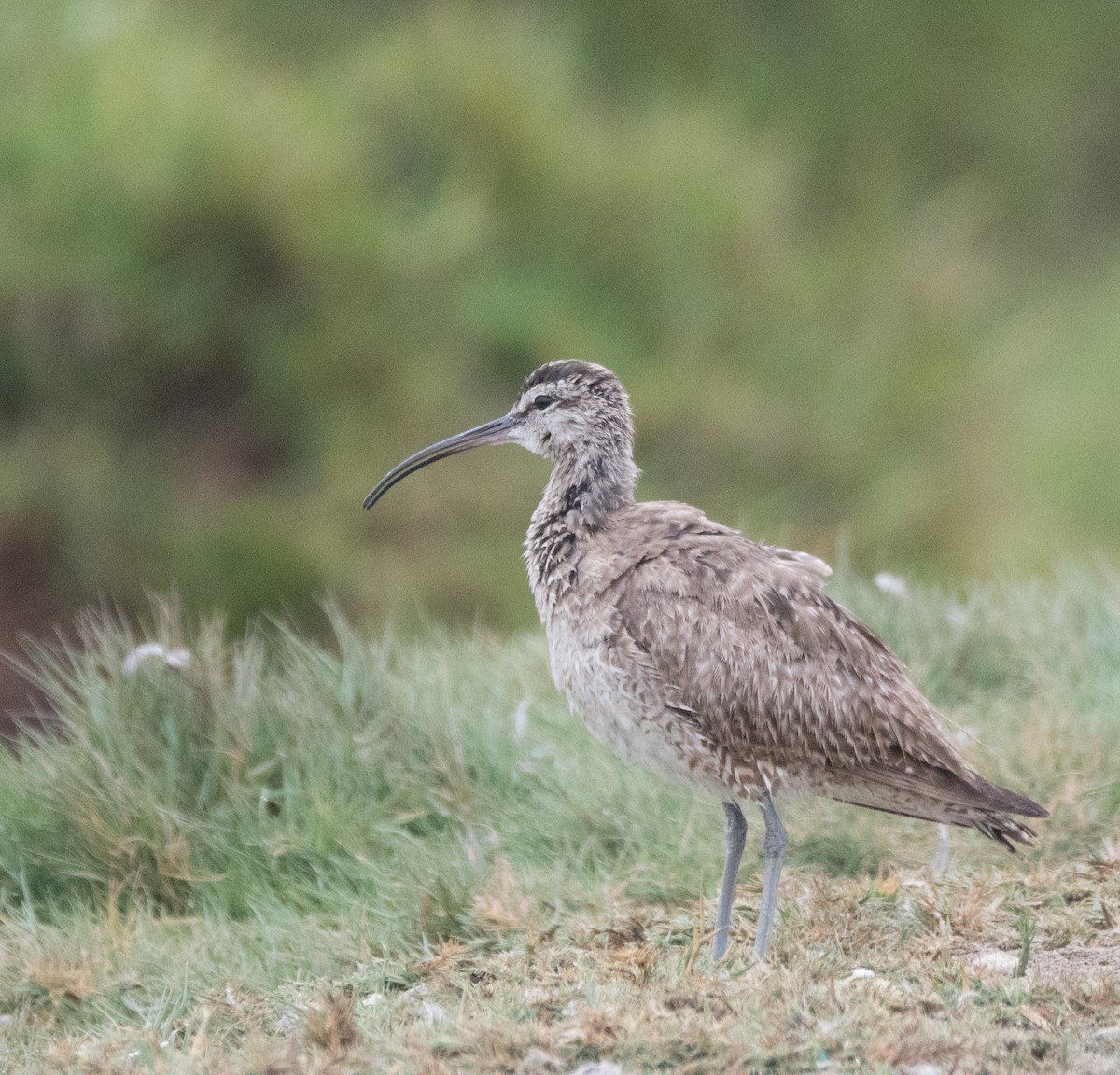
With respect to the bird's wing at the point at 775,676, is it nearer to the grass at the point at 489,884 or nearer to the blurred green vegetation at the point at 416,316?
the grass at the point at 489,884

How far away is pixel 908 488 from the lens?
41.4 feet

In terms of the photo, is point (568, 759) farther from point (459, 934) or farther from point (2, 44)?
point (2, 44)

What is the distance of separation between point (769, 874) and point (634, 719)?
0.56m

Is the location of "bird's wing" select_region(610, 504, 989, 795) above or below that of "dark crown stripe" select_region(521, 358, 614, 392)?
below

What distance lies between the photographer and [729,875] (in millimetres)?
5094

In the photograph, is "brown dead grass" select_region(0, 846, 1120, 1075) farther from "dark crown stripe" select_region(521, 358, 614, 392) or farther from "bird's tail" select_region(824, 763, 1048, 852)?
"dark crown stripe" select_region(521, 358, 614, 392)

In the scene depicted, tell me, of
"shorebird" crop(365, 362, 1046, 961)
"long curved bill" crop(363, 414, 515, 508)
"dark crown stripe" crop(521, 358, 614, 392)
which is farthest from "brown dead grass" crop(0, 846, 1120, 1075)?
→ "dark crown stripe" crop(521, 358, 614, 392)

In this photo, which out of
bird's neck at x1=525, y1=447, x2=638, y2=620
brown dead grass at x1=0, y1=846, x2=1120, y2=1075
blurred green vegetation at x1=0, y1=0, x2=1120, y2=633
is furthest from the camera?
blurred green vegetation at x1=0, y1=0, x2=1120, y2=633

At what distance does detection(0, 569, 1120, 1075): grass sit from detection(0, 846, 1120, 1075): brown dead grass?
0.01m

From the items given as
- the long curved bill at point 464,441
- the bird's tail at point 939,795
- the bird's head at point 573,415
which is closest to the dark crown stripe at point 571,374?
the bird's head at point 573,415

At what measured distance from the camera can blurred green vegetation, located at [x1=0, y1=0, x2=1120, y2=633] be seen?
457 inches

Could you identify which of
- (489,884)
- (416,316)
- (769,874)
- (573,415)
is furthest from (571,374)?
(416,316)

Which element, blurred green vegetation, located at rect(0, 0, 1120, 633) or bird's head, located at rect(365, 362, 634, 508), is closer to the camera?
bird's head, located at rect(365, 362, 634, 508)

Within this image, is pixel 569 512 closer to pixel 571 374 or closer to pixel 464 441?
pixel 571 374
